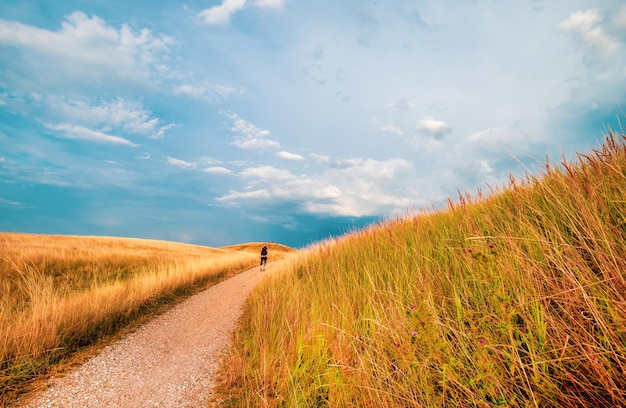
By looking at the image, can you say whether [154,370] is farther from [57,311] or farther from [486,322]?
[486,322]

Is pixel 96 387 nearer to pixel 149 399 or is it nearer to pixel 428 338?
pixel 149 399

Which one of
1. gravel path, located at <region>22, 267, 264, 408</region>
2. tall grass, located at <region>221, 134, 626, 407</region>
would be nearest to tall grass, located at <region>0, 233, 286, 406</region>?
gravel path, located at <region>22, 267, 264, 408</region>

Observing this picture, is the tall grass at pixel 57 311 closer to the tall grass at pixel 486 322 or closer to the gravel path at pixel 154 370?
the gravel path at pixel 154 370

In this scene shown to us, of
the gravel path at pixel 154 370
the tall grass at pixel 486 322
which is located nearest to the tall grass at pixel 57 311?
the gravel path at pixel 154 370

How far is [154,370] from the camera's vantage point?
535 centimetres

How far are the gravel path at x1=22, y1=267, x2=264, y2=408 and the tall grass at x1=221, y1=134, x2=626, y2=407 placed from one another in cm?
58

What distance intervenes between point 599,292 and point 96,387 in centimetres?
642

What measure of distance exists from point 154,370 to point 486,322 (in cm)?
542

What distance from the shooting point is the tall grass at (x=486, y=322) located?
212 cm

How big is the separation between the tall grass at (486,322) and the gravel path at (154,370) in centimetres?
58

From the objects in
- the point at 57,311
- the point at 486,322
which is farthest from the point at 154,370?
the point at 486,322

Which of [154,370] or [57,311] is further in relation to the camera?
[57,311]

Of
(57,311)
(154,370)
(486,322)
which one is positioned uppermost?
(486,322)

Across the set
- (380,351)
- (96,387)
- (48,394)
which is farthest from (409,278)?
(48,394)
